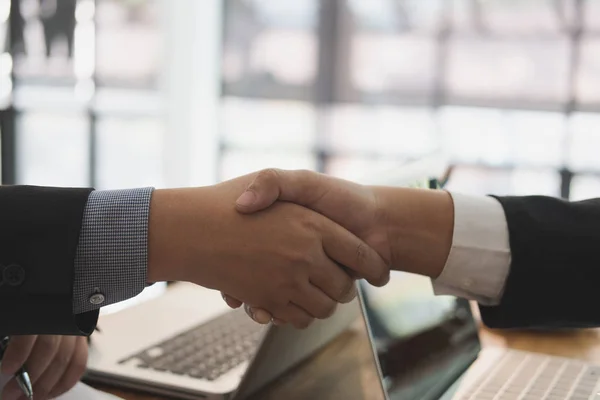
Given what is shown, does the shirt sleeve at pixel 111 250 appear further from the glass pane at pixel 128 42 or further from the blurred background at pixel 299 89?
the glass pane at pixel 128 42

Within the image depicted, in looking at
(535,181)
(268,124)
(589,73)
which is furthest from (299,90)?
(589,73)

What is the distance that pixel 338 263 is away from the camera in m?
1.03

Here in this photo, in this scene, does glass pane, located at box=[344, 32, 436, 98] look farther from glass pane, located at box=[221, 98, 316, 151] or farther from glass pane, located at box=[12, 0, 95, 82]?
glass pane, located at box=[12, 0, 95, 82]

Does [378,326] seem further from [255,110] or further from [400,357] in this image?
[255,110]

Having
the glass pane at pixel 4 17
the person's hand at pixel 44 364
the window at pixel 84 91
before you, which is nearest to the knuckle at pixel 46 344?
the person's hand at pixel 44 364

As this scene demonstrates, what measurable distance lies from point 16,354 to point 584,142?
12.1 ft

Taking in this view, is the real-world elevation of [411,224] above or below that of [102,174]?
above

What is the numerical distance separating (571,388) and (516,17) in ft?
11.2

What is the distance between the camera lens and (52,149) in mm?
5191

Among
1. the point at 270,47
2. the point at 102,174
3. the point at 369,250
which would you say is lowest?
the point at 102,174

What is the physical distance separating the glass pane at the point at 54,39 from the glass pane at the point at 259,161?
43.4 inches

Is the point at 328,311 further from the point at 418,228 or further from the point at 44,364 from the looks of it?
the point at 44,364

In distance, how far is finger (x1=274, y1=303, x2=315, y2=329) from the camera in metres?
0.96

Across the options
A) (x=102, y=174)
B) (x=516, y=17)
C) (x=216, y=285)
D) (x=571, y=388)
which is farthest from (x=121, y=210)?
(x=102, y=174)
